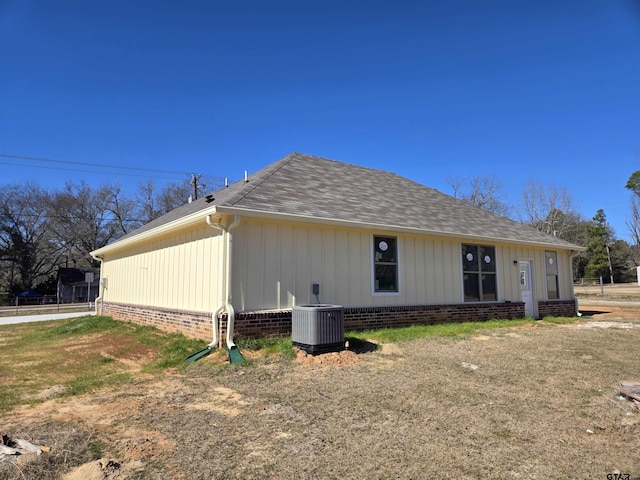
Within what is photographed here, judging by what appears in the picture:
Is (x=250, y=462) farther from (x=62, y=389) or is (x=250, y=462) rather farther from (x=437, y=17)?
(x=437, y=17)

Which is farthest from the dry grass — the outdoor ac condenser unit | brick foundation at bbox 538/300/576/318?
brick foundation at bbox 538/300/576/318

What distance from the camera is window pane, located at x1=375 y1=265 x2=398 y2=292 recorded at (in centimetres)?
1023

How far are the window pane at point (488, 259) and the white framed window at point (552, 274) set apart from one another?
307 cm

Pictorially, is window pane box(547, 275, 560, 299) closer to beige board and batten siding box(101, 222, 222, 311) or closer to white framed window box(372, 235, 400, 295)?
white framed window box(372, 235, 400, 295)

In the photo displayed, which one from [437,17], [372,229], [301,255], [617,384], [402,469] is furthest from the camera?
[437,17]

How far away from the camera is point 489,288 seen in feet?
41.9

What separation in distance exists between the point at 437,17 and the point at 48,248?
46.9 m

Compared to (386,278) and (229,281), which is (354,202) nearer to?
(386,278)

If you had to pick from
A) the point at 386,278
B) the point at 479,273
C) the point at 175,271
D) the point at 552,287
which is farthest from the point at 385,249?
the point at 552,287

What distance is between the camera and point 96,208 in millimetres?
44312

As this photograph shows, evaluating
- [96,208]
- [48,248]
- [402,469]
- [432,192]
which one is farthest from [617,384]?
[48,248]

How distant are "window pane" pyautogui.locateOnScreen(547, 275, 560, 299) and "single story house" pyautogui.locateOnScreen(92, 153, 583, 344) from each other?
36 millimetres

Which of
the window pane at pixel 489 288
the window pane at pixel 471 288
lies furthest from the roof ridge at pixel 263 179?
the window pane at pixel 489 288

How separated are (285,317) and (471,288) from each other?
257 inches
